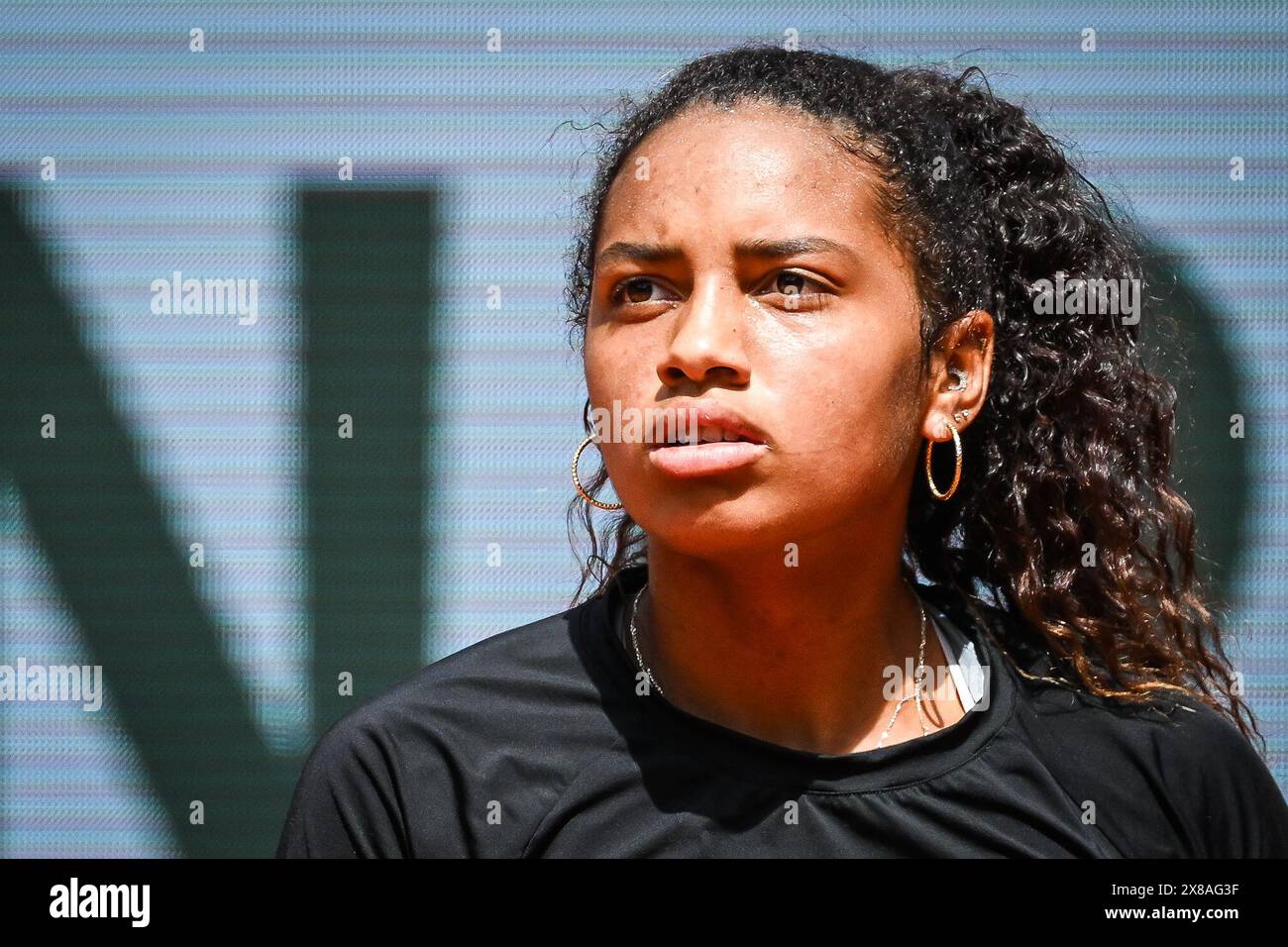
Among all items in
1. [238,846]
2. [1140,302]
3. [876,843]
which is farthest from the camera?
[238,846]

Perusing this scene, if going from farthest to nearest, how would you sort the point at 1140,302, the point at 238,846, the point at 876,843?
1. the point at 238,846
2. the point at 1140,302
3. the point at 876,843

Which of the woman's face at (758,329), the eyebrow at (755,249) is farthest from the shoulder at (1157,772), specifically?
the eyebrow at (755,249)

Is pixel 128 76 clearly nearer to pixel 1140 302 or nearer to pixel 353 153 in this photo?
pixel 353 153

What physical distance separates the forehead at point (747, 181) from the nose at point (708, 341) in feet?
0.28

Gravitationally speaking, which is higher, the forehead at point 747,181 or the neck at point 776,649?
the forehead at point 747,181

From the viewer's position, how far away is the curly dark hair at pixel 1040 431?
6.63 feet

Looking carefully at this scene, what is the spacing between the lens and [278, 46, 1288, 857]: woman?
5.66ft

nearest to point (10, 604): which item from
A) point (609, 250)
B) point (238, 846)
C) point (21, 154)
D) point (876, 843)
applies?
point (238, 846)

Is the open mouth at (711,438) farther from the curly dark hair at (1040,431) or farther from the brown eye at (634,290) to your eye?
the curly dark hair at (1040,431)

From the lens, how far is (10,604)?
2764mm

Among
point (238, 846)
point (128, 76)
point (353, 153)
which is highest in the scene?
point (128, 76)

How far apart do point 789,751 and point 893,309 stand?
62 centimetres

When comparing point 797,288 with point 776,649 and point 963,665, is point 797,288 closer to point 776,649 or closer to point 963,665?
point 776,649

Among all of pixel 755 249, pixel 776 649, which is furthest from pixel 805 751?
pixel 755 249
